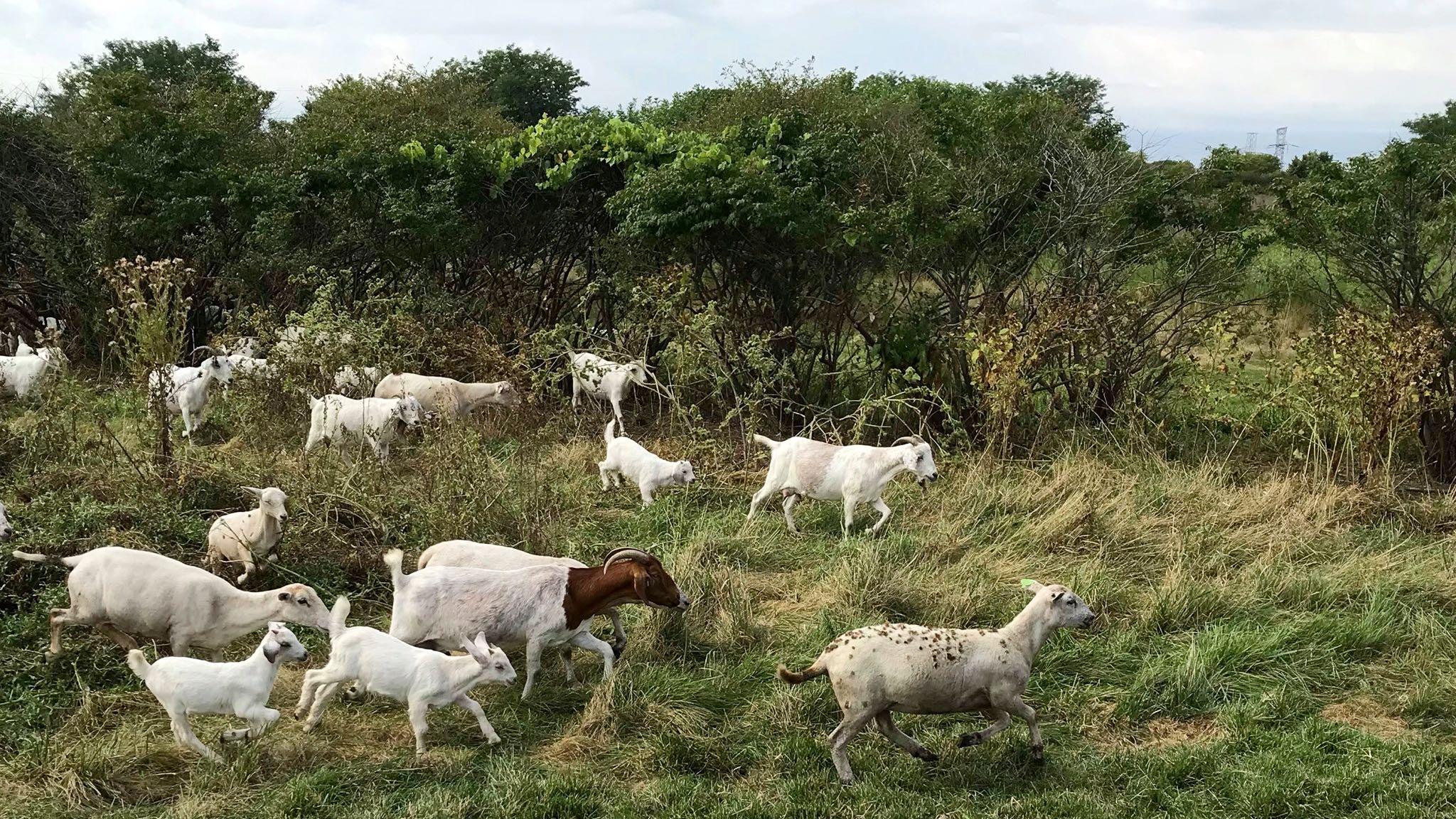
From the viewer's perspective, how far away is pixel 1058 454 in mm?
10000

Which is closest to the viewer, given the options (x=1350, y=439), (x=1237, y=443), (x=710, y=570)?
(x=710, y=570)

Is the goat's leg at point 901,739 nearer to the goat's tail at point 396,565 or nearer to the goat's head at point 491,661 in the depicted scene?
the goat's head at point 491,661

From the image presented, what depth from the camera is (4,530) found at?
6.69 meters

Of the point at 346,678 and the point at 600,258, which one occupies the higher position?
the point at 600,258

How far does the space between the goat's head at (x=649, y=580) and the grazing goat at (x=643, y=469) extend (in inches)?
106

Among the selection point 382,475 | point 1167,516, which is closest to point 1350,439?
point 1167,516

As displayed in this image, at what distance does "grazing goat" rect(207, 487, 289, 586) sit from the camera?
22.8 ft

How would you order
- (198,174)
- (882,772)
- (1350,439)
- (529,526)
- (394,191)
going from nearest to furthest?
1. (882,772)
2. (529,526)
3. (1350,439)
4. (394,191)
5. (198,174)

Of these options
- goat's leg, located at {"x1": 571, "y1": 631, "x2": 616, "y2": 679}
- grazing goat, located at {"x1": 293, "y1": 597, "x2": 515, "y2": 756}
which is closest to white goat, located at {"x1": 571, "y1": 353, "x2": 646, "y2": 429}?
goat's leg, located at {"x1": 571, "y1": 631, "x2": 616, "y2": 679}

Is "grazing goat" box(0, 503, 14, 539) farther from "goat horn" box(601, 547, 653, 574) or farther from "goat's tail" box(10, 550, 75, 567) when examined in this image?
"goat horn" box(601, 547, 653, 574)

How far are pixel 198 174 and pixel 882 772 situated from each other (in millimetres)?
11272

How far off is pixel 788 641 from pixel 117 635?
3.47 meters

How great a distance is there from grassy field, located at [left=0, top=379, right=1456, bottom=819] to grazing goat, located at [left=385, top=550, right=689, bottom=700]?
0.94ft

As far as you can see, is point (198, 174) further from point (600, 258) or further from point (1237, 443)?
point (1237, 443)
